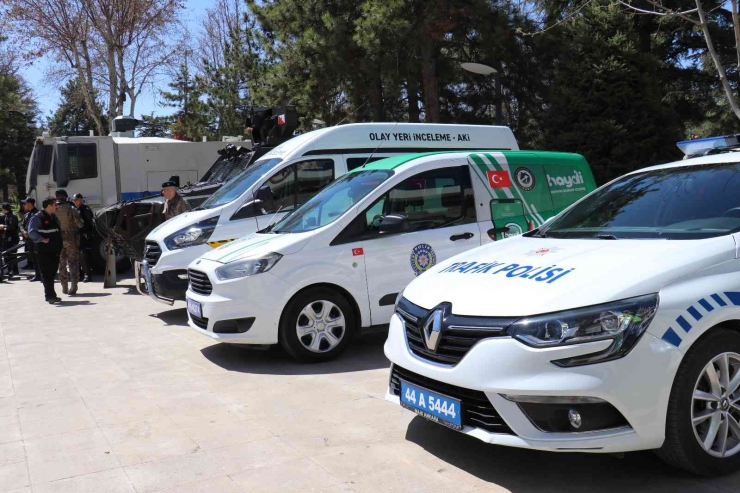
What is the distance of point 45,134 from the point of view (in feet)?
50.5

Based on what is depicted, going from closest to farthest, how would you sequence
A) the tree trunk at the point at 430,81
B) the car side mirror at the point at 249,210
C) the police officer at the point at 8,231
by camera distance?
the car side mirror at the point at 249,210 → the tree trunk at the point at 430,81 → the police officer at the point at 8,231

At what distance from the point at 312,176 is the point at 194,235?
1.64m

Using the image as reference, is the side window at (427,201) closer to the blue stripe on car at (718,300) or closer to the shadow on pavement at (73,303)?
the blue stripe on car at (718,300)

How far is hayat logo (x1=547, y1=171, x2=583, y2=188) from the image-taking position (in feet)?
25.0

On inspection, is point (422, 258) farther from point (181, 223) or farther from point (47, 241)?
point (47, 241)

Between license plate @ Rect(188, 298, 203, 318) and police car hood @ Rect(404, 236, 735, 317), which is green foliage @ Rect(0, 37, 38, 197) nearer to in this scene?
license plate @ Rect(188, 298, 203, 318)

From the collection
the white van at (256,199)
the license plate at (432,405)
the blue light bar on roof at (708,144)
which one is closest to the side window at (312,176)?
the white van at (256,199)

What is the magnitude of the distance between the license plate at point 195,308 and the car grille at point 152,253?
2.33m

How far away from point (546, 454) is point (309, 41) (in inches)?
550

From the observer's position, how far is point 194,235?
8.77m

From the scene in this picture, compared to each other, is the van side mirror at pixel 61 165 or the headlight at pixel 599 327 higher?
the van side mirror at pixel 61 165

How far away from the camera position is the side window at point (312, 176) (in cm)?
905

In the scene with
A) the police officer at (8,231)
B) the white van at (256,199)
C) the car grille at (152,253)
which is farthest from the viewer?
the police officer at (8,231)

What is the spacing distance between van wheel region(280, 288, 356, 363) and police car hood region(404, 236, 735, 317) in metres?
2.21
